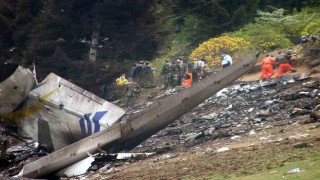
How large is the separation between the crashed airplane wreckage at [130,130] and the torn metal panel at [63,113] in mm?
113

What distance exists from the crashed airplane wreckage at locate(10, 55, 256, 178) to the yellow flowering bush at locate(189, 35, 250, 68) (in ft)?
34.0

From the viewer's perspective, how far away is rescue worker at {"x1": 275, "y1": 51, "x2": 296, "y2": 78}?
20109 millimetres

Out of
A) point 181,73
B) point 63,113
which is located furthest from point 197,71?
point 63,113

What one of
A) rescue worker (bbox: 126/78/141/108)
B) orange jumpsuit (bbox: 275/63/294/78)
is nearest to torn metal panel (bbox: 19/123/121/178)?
rescue worker (bbox: 126/78/141/108)

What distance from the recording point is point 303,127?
11.1 metres

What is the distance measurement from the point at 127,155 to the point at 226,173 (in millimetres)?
4169

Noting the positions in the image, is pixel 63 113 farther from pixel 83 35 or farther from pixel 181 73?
pixel 181 73

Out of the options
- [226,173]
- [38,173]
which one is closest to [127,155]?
[38,173]

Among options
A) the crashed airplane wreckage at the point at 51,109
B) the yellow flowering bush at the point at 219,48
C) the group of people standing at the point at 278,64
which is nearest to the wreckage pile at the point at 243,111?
the group of people standing at the point at 278,64

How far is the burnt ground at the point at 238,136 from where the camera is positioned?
8.67 m

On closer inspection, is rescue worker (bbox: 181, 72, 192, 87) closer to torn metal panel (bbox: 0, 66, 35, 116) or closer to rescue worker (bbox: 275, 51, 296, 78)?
rescue worker (bbox: 275, 51, 296, 78)

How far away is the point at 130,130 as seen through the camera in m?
12.5

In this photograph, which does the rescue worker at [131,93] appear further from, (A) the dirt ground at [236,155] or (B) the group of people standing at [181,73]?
(A) the dirt ground at [236,155]

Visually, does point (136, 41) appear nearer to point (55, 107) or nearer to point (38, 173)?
point (55, 107)
